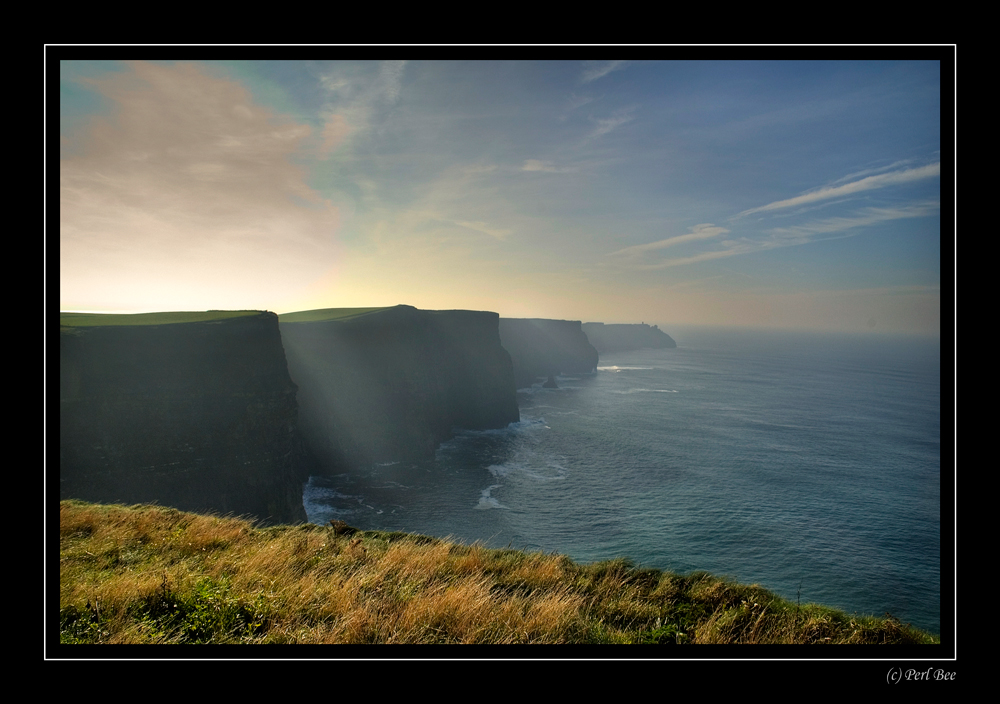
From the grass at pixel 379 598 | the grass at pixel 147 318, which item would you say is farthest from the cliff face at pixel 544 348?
the grass at pixel 379 598

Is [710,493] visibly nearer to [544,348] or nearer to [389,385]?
[389,385]

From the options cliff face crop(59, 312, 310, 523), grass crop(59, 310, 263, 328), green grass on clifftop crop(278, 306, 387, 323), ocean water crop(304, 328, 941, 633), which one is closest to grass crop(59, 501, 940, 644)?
ocean water crop(304, 328, 941, 633)

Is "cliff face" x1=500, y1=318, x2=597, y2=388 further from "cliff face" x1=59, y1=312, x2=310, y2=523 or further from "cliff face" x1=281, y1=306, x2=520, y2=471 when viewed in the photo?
"cliff face" x1=59, y1=312, x2=310, y2=523

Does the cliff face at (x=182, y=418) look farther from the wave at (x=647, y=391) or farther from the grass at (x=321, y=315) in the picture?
the wave at (x=647, y=391)
